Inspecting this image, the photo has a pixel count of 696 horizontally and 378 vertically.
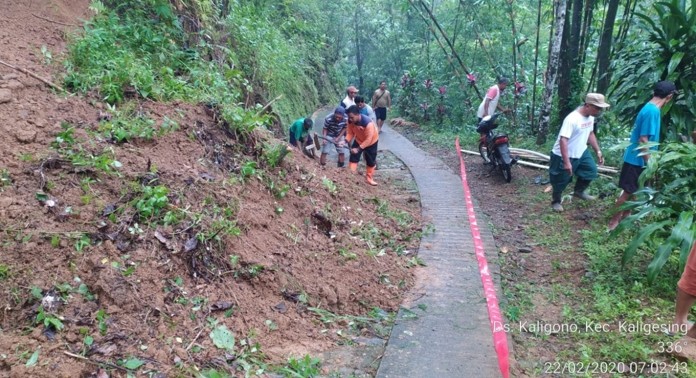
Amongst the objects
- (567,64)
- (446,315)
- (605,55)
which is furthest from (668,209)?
(567,64)

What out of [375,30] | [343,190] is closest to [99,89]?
[343,190]

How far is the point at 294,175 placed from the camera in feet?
18.3

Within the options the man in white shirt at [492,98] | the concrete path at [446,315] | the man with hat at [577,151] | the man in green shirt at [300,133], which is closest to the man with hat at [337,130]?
the man in green shirt at [300,133]

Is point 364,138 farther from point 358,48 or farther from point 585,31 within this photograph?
point 358,48

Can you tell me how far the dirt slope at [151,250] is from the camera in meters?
2.74

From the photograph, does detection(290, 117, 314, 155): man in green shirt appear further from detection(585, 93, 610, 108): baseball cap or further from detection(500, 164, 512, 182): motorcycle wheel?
detection(585, 93, 610, 108): baseball cap

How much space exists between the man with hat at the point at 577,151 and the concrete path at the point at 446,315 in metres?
1.22

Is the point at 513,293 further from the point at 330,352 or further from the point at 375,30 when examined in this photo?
the point at 375,30

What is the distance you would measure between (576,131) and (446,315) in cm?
360

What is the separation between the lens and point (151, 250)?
3.33m

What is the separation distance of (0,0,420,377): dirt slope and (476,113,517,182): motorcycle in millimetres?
3796

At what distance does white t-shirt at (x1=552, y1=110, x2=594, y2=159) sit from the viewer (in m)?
6.03

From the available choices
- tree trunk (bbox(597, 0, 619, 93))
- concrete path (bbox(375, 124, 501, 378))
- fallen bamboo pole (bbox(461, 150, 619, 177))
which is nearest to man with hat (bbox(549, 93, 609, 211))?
fallen bamboo pole (bbox(461, 150, 619, 177))

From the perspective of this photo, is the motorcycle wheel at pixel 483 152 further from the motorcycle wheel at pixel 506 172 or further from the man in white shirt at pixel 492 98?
the motorcycle wheel at pixel 506 172
